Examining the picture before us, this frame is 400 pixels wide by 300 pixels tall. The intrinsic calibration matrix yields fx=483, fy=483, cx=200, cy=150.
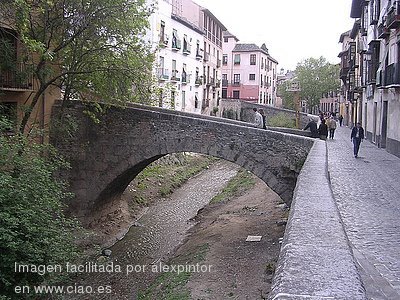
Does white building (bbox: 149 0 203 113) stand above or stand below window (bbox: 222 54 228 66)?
below

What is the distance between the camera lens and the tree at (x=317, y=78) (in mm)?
63500

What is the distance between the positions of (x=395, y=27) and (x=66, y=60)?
459 inches

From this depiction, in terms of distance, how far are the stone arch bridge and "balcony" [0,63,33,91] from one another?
154cm

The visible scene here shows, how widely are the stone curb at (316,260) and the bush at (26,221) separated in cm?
565

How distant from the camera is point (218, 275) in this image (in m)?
11.7

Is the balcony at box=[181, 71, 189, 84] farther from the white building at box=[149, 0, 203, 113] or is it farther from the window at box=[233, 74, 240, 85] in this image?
the window at box=[233, 74, 240, 85]

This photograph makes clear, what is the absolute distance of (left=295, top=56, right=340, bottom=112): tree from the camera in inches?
2500

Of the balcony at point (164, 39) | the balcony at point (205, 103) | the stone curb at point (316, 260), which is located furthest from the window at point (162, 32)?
the stone curb at point (316, 260)

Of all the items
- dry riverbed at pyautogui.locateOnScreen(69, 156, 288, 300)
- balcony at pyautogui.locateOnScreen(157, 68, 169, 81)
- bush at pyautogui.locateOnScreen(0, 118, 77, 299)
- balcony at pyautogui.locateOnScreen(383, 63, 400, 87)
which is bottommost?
dry riverbed at pyautogui.locateOnScreen(69, 156, 288, 300)

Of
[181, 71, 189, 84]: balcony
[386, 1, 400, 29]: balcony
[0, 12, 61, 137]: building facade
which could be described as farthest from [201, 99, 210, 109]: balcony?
[0, 12, 61, 137]: building facade

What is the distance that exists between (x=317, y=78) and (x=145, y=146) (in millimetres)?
52378

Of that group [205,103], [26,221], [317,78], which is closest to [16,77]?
[26,221]

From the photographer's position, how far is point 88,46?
14.0 meters

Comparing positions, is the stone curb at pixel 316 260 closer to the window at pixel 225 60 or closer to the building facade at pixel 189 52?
the building facade at pixel 189 52
